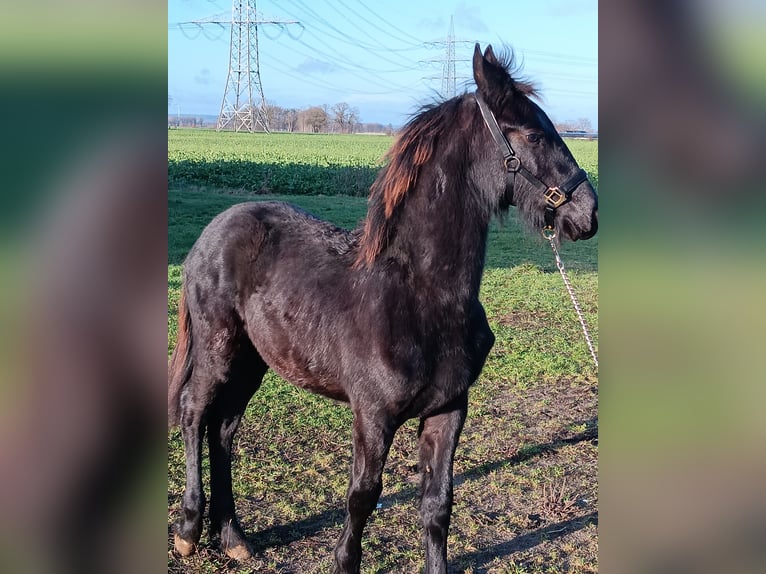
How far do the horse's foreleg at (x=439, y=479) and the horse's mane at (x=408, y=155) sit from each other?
0.88 m

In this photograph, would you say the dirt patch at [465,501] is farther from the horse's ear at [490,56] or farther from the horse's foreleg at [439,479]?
the horse's ear at [490,56]

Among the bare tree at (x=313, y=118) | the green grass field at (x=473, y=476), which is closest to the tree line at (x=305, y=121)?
the bare tree at (x=313, y=118)

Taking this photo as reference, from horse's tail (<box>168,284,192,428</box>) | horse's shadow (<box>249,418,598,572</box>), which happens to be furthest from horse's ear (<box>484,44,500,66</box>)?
horse's shadow (<box>249,418,598,572</box>)

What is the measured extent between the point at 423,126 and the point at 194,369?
199cm

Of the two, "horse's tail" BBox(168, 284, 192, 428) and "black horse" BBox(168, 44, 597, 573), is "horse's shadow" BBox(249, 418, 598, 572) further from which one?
"horse's tail" BBox(168, 284, 192, 428)

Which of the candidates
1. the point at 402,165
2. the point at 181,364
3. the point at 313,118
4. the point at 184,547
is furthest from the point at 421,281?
the point at 313,118

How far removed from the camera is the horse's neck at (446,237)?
9.87ft

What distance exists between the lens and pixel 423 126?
10.1 feet

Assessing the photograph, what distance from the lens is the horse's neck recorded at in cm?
301

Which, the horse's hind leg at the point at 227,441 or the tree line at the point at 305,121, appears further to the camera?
the tree line at the point at 305,121

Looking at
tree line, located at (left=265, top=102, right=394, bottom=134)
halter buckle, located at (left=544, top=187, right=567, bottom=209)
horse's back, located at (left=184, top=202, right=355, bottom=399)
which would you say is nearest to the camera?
halter buckle, located at (left=544, top=187, right=567, bottom=209)
